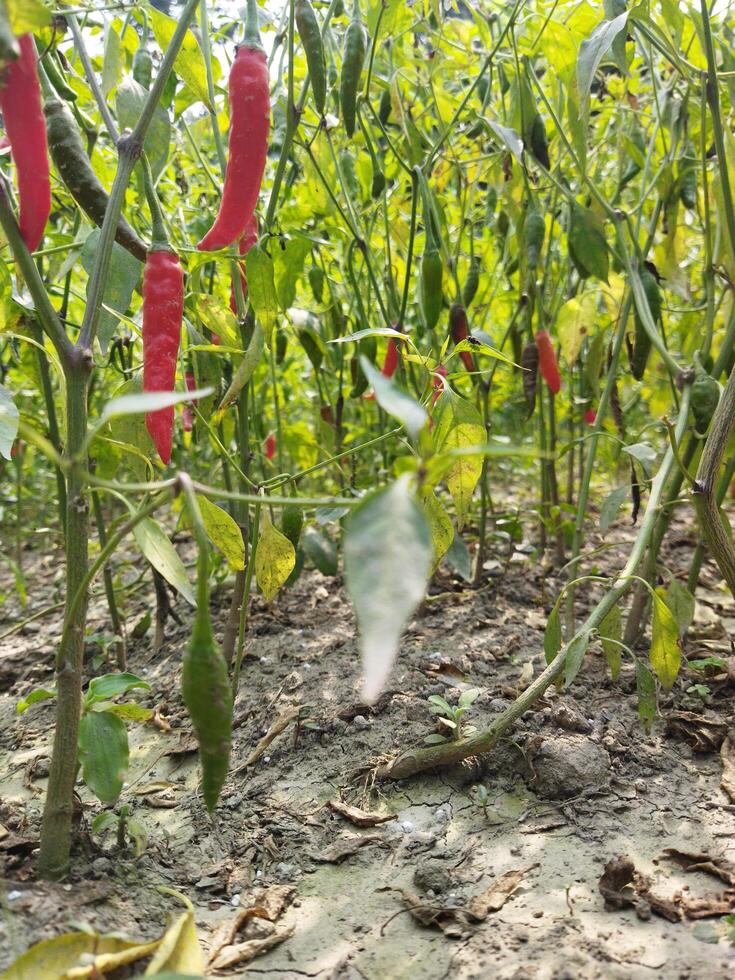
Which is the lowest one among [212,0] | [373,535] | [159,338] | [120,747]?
[120,747]

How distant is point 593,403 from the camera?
2.23 metres

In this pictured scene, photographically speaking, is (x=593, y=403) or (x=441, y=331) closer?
(x=593, y=403)

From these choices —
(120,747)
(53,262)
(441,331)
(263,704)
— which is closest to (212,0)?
(53,262)

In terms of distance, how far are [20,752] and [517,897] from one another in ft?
3.10

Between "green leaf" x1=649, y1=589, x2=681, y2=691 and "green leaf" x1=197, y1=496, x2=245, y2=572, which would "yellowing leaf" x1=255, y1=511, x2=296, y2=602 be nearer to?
"green leaf" x1=197, y1=496, x2=245, y2=572

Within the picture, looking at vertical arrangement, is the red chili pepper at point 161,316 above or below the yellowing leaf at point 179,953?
above

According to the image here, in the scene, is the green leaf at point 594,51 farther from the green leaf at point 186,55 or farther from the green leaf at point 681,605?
the green leaf at point 681,605

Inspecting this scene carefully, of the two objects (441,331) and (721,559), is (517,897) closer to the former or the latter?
(721,559)

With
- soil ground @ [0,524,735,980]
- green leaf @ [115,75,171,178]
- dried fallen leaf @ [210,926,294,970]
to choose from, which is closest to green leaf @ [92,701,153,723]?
soil ground @ [0,524,735,980]

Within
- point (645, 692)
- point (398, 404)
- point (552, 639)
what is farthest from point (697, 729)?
point (398, 404)

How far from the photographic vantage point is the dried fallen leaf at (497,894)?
1050 millimetres

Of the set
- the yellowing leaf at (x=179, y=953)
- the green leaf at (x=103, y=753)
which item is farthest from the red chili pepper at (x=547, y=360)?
the yellowing leaf at (x=179, y=953)

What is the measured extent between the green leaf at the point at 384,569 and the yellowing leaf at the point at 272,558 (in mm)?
653

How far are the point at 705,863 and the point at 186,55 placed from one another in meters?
1.35
